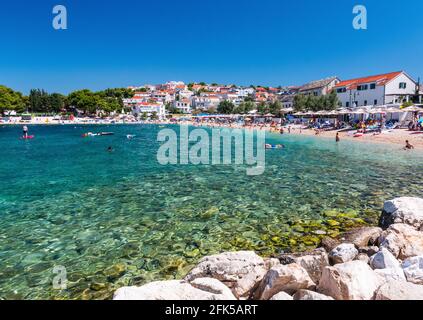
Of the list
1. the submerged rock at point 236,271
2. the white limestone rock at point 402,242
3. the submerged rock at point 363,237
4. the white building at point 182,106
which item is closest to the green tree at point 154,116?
the white building at point 182,106

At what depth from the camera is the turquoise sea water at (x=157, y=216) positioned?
7.04 metres

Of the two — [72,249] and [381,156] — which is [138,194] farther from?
[381,156]

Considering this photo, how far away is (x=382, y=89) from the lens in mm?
53844

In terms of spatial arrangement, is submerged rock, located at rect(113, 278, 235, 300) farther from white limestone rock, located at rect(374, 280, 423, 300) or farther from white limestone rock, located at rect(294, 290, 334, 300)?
white limestone rock, located at rect(374, 280, 423, 300)

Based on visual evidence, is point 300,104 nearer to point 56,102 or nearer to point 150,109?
point 150,109

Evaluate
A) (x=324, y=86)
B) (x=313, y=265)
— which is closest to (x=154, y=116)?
(x=324, y=86)

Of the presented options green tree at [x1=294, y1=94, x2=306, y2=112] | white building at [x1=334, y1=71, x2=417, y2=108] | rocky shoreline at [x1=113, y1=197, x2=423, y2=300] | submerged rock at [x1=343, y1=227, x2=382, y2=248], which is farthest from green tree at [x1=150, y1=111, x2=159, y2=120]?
rocky shoreline at [x1=113, y1=197, x2=423, y2=300]

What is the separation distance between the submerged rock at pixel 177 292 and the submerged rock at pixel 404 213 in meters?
6.09

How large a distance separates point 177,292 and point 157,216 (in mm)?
6297

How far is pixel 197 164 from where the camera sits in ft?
75.3

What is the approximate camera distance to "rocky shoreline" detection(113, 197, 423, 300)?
4.43 meters

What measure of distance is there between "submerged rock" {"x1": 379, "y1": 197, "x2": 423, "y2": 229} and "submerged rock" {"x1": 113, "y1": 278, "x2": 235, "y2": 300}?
6.09m

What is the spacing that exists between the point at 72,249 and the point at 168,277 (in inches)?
126

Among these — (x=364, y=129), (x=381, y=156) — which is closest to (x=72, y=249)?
(x=381, y=156)
